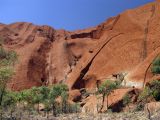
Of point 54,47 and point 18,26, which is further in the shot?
point 18,26

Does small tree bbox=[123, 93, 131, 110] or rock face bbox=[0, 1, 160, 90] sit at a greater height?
rock face bbox=[0, 1, 160, 90]

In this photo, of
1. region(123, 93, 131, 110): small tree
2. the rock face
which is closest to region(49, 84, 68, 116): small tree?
region(123, 93, 131, 110): small tree

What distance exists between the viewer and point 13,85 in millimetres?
123438

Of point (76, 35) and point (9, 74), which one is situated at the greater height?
point (76, 35)

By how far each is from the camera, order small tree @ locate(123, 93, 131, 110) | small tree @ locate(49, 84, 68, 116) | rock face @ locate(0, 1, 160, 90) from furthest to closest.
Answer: rock face @ locate(0, 1, 160, 90) < small tree @ locate(49, 84, 68, 116) < small tree @ locate(123, 93, 131, 110)

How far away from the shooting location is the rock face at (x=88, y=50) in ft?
378

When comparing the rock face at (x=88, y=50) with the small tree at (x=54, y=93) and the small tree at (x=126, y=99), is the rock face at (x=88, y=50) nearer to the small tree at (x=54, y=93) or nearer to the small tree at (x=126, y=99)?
the small tree at (x=126, y=99)

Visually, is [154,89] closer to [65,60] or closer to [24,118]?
[24,118]

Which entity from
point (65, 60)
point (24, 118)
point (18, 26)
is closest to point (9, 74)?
point (24, 118)

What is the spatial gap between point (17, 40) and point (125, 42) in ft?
169

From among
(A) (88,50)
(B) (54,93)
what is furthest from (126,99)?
(A) (88,50)

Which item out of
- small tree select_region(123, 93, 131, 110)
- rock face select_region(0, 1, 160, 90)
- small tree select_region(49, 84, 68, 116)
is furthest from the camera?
rock face select_region(0, 1, 160, 90)

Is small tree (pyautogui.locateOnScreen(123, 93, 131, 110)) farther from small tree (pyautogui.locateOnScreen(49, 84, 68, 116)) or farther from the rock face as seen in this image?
the rock face

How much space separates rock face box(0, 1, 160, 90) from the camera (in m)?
115
